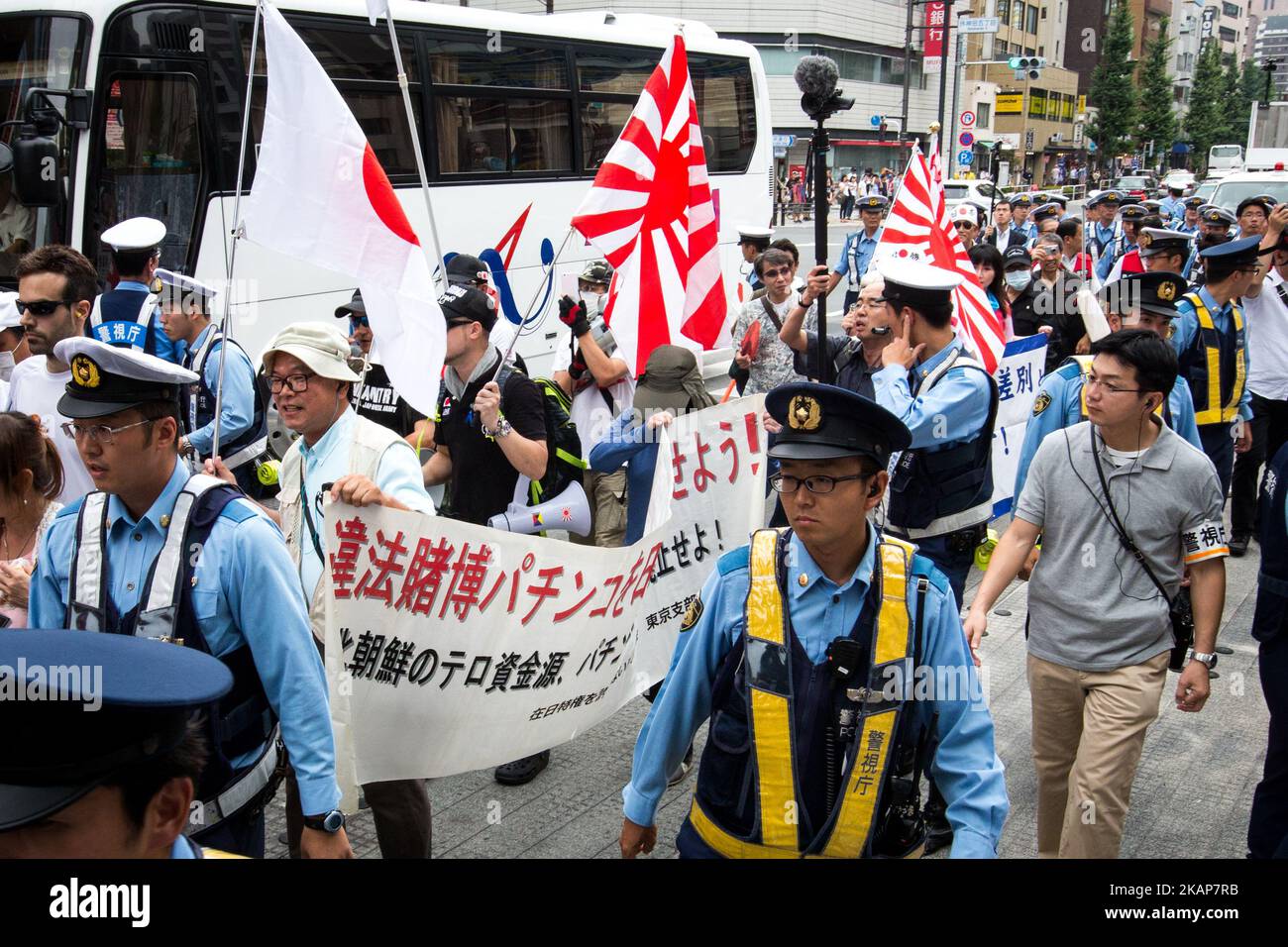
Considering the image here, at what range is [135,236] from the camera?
249 inches

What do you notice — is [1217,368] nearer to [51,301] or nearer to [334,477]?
[334,477]

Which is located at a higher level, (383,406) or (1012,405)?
(383,406)

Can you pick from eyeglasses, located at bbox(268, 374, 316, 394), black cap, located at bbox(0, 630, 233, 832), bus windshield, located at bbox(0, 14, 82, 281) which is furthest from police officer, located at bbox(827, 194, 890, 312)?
black cap, located at bbox(0, 630, 233, 832)

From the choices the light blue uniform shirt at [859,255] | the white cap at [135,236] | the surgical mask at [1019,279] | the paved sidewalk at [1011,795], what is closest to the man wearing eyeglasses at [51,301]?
the white cap at [135,236]

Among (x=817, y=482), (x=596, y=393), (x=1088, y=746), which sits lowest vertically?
(x=1088, y=746)

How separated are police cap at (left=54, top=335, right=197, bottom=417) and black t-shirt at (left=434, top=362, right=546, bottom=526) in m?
1.99

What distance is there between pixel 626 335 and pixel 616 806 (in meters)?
2.03

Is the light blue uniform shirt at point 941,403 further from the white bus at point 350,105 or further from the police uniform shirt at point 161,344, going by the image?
the police uniform shirt at point 161,344

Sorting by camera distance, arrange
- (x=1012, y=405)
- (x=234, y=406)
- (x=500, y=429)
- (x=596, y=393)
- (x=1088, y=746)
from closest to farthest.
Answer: (x=1088, y=746) < (x=500, y=429) < (x=234, y=406) < (x=596, y=393) < (x=1012, y=405)

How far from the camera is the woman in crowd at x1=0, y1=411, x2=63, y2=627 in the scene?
11.5 ft

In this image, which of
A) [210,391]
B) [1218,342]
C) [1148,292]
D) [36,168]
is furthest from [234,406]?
[1218,342]

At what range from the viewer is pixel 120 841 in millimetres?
1763

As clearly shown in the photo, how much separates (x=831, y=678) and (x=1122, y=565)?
1730mm

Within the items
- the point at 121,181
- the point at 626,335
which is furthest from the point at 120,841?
the point at 121,181
